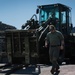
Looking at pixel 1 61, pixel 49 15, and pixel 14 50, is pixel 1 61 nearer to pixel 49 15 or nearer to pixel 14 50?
pixel 14 50

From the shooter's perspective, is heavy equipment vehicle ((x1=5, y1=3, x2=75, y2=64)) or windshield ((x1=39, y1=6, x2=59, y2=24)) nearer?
heavy equipment vehicle ((x1=5, y1=3, x2=75, y2=64))

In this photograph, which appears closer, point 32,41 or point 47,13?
point 32,41

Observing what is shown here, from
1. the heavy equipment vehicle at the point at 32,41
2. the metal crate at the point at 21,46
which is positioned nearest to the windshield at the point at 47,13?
the heavy equipment vehicle at the point at 32,41

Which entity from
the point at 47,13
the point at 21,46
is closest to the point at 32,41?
the point at 21,46

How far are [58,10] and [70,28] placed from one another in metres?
2.04

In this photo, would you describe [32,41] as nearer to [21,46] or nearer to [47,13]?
[21,46]

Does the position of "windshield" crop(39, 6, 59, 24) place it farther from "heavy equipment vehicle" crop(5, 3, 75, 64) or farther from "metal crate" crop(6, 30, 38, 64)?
"metal crate" crop(6, 30, 38, 64)

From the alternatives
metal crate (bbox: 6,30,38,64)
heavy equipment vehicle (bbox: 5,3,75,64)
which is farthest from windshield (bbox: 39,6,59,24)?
metal crate (bbox: 6,30,38,64)

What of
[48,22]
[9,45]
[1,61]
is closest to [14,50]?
[9,45]

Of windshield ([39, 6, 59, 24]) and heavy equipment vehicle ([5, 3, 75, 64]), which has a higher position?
windshield ([39, 6, 59, 24])

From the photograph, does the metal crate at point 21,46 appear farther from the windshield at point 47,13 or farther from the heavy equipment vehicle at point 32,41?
the windshield at point 47,13

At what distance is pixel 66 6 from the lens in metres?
19.0

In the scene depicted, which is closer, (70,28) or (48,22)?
(48,22)

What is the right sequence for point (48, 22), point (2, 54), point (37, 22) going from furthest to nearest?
point (37, 22) → point (48, 22) → point (2, 54)
